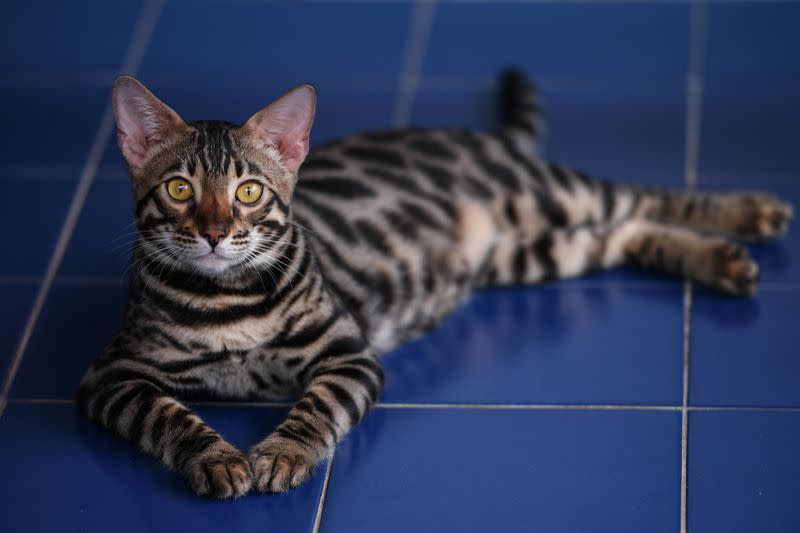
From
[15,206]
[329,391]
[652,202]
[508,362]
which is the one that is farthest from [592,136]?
[15,206]

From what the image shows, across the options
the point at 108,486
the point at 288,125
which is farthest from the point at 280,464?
the point at 288,125

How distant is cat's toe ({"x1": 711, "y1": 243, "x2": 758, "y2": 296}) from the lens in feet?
13.7

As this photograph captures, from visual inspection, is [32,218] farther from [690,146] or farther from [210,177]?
[690,146]

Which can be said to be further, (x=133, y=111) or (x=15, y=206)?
(x=15, y=206)

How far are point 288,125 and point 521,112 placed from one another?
163cm

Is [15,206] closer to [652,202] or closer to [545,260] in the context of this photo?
[545,260]

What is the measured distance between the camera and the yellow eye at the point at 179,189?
11.1ft

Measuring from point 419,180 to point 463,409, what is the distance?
922 millimetres

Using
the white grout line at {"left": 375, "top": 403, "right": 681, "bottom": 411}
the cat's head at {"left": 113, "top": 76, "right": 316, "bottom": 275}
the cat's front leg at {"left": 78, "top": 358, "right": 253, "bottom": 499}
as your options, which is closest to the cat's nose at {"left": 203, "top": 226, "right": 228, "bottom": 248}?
the cat's head at {"left": 113, "top": 76, "right": 316, "bottom": 275}

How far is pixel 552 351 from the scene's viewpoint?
158 inches

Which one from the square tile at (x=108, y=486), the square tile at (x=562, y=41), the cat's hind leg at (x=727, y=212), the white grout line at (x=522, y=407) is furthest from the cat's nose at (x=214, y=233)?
the square tile at (x=562, y=41)

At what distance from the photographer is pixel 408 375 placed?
13.0ft

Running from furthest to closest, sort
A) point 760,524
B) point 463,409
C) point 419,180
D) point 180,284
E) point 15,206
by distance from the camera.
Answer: point 15,206, point 419,180, point 463,409, point 180,284, point 760,524

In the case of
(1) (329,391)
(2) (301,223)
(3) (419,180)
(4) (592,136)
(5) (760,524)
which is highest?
(4) (592,136)
